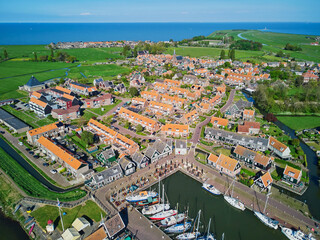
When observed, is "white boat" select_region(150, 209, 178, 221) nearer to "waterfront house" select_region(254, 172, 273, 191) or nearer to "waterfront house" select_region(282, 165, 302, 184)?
"waterfront house" select_region(254, 172, 273, 191)

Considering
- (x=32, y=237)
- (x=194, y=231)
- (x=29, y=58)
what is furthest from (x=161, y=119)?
(x=29, y=58)

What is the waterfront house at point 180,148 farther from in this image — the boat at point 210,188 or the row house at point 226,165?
the boat at point 210,188

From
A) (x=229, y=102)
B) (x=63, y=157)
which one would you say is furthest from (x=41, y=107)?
(x=229, y=102)

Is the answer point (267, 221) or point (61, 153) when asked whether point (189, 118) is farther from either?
Answer: point (267, 221)

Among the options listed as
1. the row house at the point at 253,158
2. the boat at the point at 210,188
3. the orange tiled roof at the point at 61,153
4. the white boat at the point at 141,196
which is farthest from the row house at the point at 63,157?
the row house at the point at 253,158

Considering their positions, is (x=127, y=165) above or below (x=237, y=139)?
below

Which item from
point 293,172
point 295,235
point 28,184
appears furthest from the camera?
point 293,172
